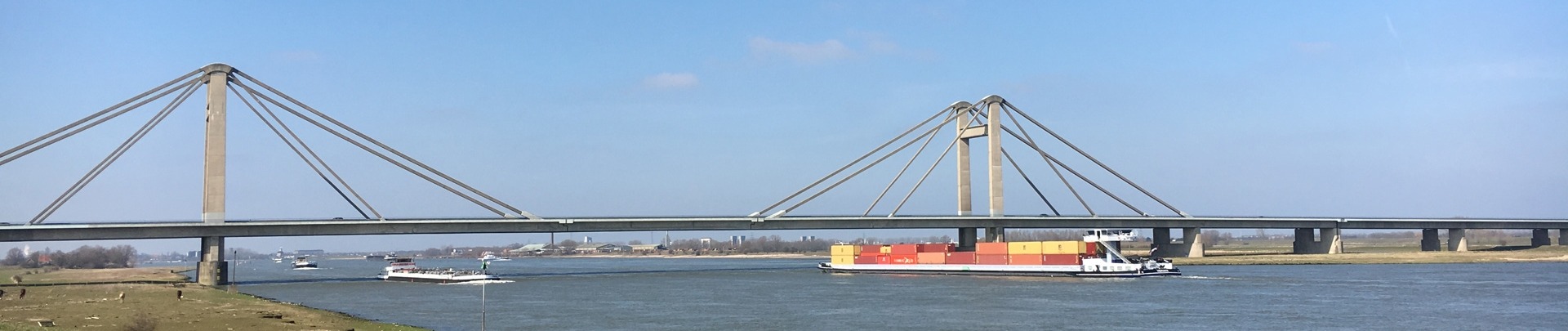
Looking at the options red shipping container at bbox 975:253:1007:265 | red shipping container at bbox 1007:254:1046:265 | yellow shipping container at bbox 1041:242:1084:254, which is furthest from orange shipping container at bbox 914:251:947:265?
yellow shipping container at bbox 1041:242:1084:254

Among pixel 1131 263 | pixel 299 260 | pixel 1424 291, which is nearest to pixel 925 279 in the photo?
pixel 1131 263

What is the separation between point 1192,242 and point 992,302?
213 feet

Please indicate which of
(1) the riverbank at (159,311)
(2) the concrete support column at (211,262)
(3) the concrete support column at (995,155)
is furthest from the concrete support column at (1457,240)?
(1) the riverbank at (159,311)

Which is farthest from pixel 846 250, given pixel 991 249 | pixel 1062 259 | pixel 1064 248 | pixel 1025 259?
pixel 1062 259

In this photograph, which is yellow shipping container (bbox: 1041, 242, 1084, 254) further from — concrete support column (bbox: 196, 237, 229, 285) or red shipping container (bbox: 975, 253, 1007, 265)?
concrete support column (bbox: 196, 237, 229, 285)

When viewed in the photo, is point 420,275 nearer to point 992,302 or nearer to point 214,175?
point 214,175

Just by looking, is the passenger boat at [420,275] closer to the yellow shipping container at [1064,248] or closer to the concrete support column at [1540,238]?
the yellow shipping container at [1064,248]

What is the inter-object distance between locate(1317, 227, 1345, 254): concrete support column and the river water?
32.6 m

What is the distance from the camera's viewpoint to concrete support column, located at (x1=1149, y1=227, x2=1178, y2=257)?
110250 millimetres

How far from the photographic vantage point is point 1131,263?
7494 cm

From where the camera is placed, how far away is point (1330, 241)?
115 m

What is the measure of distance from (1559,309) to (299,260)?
468ft

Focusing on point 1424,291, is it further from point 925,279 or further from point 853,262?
point 853,262

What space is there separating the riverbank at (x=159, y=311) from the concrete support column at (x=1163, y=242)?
7946 centimetres
